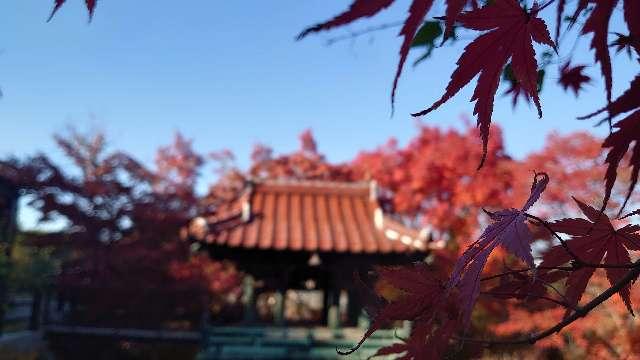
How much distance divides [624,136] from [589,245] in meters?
0.23

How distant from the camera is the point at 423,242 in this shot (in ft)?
21.8

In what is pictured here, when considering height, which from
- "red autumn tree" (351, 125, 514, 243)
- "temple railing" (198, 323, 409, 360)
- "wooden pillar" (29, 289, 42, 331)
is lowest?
"wooden pillar" (29, 289, 42, 331)

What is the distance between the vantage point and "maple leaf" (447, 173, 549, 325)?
480mm

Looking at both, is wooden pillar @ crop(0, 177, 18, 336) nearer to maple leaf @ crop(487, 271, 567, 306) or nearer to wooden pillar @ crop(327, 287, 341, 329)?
wooden pillar @ crop(327, 287, 341, 329)

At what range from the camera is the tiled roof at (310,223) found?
6.67 m

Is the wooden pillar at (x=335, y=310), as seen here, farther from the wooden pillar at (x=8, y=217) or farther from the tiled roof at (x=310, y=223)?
the wooden pillar at (x=8, y=217)

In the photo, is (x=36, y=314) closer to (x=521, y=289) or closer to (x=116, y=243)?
(x=116, y=243)

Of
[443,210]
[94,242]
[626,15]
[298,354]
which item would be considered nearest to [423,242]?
[298,354]

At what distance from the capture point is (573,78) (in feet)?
3.99

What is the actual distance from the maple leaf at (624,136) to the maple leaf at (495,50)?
0.10m

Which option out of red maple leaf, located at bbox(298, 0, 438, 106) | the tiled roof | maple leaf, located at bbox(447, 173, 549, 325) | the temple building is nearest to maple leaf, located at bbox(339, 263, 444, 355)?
maple leaf, located at bbox(447, 173, 549, 325)

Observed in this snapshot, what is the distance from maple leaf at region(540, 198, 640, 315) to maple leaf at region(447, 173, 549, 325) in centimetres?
18

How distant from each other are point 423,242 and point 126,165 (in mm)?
7827

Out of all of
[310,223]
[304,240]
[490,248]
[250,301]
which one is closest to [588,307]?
[490,248]
